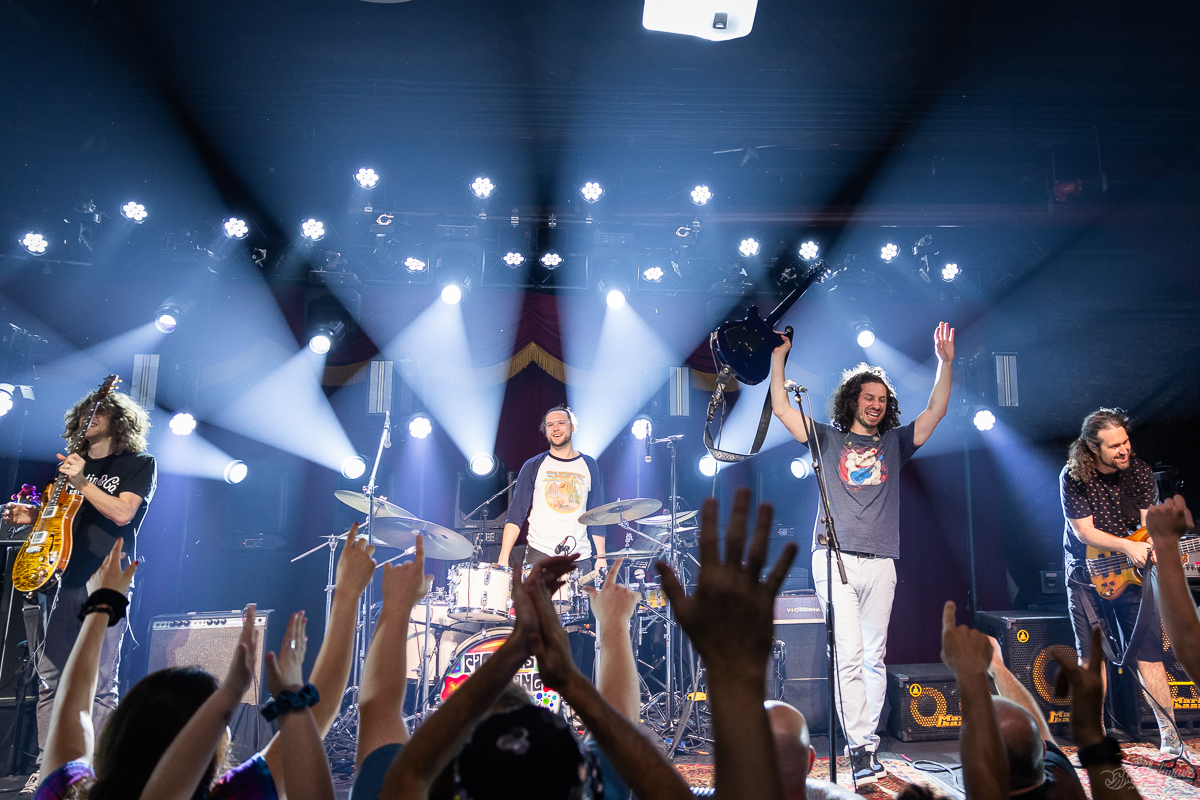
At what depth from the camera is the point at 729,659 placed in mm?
833

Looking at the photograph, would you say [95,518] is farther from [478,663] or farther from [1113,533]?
[1113,533]

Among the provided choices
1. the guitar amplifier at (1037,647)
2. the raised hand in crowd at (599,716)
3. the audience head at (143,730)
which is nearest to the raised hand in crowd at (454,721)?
the raised hand in crowd at (599,716)

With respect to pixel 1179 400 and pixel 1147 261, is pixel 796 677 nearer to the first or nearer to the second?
pixel 1179 400

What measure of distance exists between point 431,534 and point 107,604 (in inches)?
116

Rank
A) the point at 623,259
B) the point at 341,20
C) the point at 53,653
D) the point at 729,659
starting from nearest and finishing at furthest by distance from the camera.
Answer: the point at 729,659 < the point at 53,653 < the point at 341,20 < the point at 623,259

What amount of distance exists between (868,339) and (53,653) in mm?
6396

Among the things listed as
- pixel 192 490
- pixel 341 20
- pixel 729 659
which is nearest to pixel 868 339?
pixel 341 20

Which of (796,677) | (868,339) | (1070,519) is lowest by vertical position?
(796,677)

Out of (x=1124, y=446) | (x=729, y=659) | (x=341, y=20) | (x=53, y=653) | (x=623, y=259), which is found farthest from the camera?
(x=623, y=259)

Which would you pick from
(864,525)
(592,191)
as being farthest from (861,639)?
(592,191)

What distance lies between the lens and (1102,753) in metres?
1.27

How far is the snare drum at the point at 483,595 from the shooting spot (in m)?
4.75

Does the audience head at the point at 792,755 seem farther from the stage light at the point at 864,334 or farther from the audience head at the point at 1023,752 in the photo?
the stage light at the point at 864,334

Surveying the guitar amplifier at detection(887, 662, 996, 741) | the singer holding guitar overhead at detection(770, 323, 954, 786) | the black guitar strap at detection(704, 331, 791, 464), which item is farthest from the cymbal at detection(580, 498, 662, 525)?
the guitar amplifier at detection(887, 662, 996, 741)
